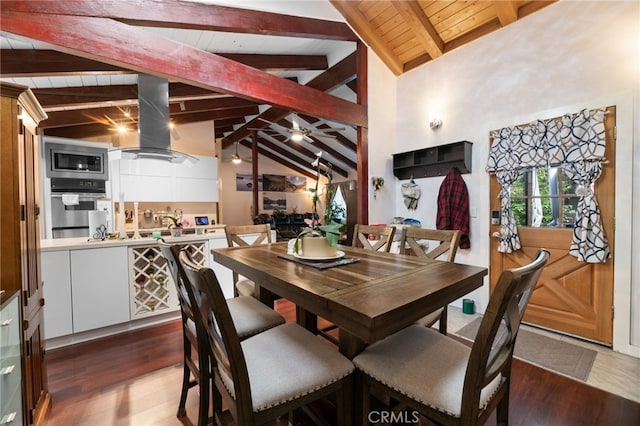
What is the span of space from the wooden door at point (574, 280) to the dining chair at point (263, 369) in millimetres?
2629

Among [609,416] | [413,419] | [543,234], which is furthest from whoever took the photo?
[543,234]

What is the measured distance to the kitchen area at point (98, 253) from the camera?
231 cm

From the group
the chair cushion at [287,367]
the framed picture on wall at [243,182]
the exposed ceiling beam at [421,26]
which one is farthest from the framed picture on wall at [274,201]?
the chair cushion at [287,367]

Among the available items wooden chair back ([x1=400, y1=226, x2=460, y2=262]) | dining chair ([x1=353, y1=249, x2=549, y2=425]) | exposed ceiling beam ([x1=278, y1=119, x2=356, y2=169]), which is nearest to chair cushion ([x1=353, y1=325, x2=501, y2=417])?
dining chair ([x1=353, y1=249, x2=549, y2=425])

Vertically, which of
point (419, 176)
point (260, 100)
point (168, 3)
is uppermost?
point (168, 3)

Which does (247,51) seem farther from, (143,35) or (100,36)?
(100,36)

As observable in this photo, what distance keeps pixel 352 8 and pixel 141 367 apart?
4.38m

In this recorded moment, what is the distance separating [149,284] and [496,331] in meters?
3.02

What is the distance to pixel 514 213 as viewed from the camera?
2.88 metres

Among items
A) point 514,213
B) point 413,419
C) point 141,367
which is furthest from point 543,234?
point 141,367

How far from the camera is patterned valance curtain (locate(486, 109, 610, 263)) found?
7.65 feet

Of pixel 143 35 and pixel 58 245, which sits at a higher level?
pixel 143 35

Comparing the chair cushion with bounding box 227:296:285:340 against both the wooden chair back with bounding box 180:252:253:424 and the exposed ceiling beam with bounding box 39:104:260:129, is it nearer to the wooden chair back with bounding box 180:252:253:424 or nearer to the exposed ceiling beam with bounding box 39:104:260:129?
the wooden chair back with bounding box 180:252:253:424

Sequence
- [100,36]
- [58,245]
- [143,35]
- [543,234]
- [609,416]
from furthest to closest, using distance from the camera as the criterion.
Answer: [543,234] → [58,245] → [143,35] → [100,36] → [609,416]
